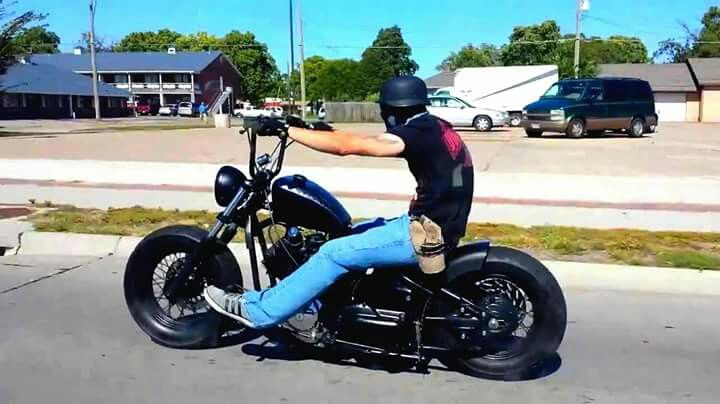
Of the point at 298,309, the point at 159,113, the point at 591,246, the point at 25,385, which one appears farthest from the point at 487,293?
the point at 159,113

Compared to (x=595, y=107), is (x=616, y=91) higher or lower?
higher

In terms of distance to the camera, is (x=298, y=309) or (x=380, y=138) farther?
(x=298, y=309)

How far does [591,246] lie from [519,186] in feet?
16.1

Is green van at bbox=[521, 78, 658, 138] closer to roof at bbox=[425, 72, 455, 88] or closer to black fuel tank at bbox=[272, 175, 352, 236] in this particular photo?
black fuel tank at bbox=[272, 175, 352, 236]

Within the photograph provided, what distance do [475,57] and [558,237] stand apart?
296 ft

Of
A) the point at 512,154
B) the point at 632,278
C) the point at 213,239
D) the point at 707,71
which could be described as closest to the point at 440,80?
the point at 707,71

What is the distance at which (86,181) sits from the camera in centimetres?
1354

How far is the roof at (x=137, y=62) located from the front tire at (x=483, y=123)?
58355mm

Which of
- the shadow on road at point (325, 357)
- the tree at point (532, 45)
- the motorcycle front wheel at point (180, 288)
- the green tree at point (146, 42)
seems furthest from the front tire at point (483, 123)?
the green tree at point (146, 42)

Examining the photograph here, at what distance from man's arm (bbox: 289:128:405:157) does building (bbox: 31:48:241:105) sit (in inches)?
3311

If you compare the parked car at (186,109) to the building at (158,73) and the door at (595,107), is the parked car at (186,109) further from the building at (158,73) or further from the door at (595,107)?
the door at (595,107)

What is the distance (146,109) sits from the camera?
8238 cm

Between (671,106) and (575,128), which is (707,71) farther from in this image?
(575,128)

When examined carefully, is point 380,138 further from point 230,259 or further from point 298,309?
point 230,259
